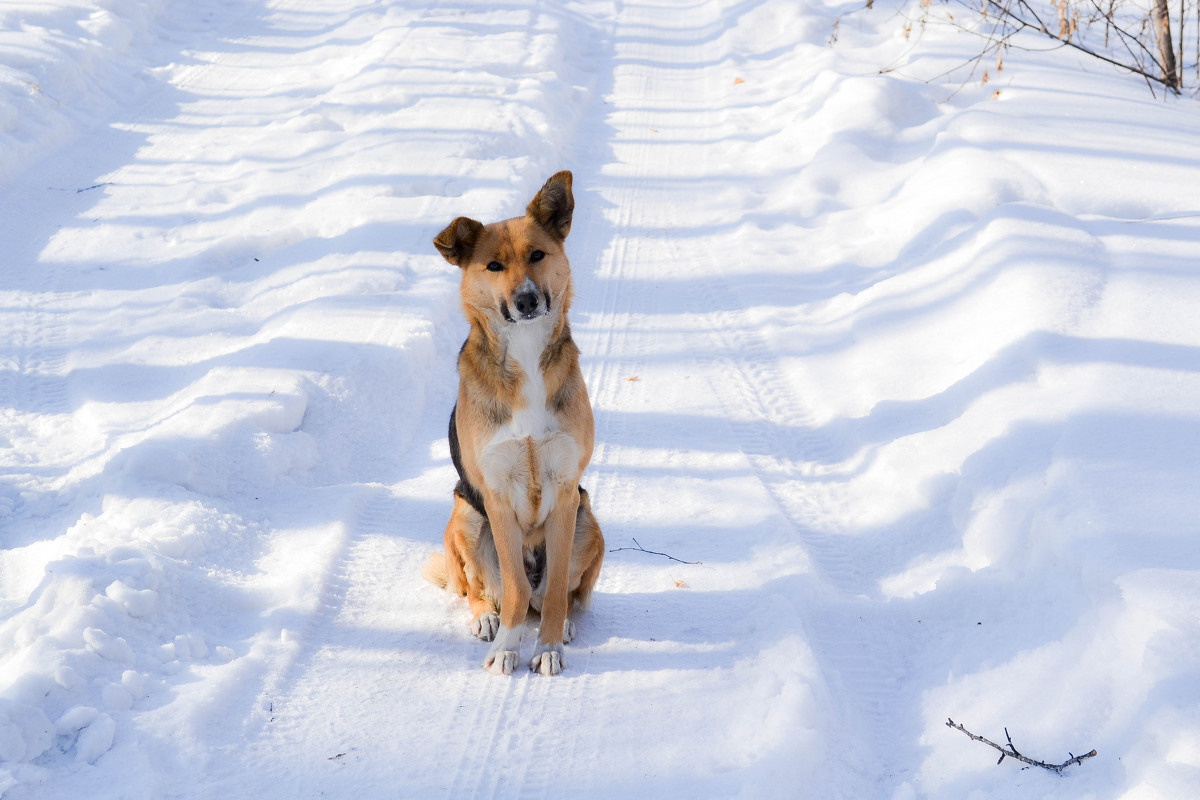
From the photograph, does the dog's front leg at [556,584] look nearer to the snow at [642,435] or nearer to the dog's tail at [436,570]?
the snow at [642,435]

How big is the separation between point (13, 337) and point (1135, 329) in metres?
7.51

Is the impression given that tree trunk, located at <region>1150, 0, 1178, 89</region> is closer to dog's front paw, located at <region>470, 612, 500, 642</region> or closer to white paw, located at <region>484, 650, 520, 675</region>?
dog's front paw, located at <region>470, 612, 500, 642</region>

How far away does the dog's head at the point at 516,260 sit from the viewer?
3.50m

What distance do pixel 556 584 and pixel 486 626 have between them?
445mm

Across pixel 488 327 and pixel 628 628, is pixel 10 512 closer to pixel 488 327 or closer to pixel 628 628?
pixel 488 327

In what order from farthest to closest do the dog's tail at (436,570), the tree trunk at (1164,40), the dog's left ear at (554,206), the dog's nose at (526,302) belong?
the tree trunk at (1164,40) < the dog's tail at (436,570) < the dog's left ear at (554,206) < the dog's nose at (526,302)

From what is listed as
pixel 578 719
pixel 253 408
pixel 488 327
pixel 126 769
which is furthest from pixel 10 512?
pixel 578 719

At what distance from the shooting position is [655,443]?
18.1 ft

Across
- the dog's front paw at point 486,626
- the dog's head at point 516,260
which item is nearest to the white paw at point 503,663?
the dog's front paw at point 486,626

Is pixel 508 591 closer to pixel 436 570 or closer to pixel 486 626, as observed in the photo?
pixel 486 626

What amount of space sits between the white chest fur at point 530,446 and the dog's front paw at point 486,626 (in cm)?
65

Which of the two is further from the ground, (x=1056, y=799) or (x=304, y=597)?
(x=1056, y=799)

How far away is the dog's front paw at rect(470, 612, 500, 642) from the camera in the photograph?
3.95 m

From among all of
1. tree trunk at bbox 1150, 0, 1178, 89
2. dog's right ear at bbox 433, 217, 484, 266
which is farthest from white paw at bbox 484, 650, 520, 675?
tree trunk at bbox 1150, 0, 1178, 89
